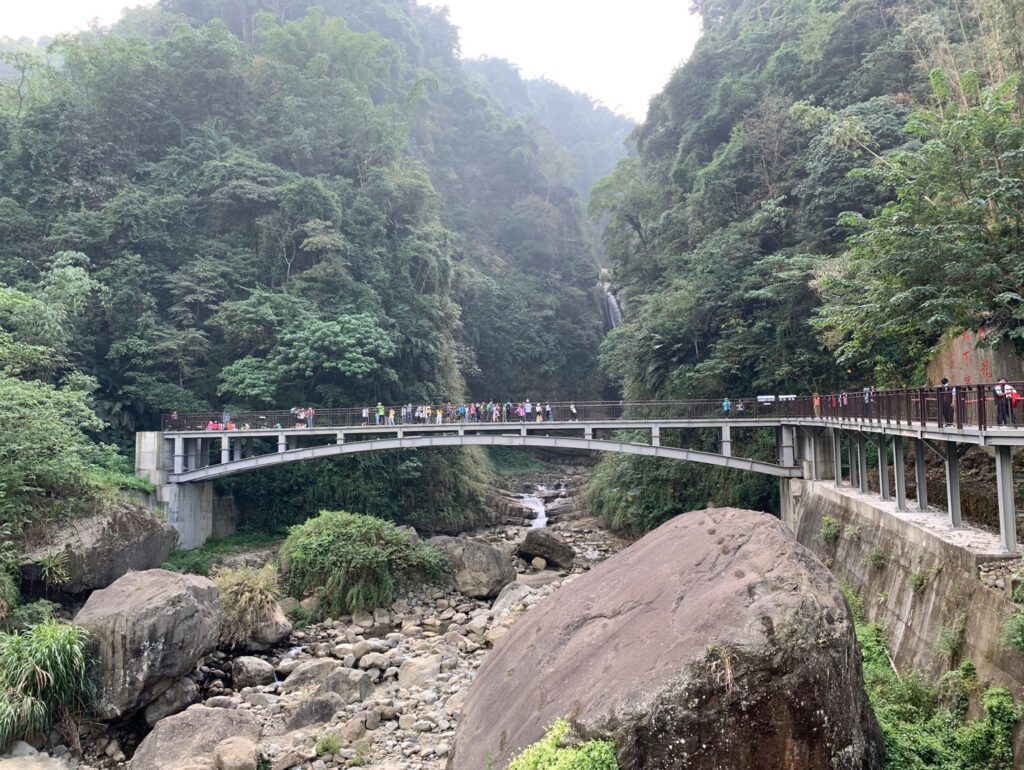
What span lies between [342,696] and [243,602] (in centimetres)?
457

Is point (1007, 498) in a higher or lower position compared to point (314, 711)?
higher

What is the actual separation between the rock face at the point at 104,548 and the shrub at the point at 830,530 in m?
17.7

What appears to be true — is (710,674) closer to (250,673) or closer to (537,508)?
(250,673)

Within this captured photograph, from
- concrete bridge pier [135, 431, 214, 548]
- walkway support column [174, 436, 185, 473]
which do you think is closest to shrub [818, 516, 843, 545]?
concrete bridge pier [135, 431, 214, 548]

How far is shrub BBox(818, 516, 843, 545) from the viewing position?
14.5 meters

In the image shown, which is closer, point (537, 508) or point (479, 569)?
point (479, 569)

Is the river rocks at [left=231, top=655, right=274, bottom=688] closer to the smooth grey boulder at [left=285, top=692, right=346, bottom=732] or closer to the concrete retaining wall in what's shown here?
the smooth grey boulder at [left=285, top=692, right=346, bottom=732]

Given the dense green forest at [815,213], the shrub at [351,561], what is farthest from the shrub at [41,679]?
the dense green forest at [815,213]

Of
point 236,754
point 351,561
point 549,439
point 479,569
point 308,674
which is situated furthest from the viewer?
point 549,439

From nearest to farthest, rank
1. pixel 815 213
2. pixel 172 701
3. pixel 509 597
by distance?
pixel 172 701, pixel 509 597, pixel 815 213

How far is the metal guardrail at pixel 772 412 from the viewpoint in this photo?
874cm

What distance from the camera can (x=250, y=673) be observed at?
13.4 metres

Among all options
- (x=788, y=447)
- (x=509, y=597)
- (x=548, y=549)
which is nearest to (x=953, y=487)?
(x=788, y=447)

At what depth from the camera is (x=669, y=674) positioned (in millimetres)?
4859
